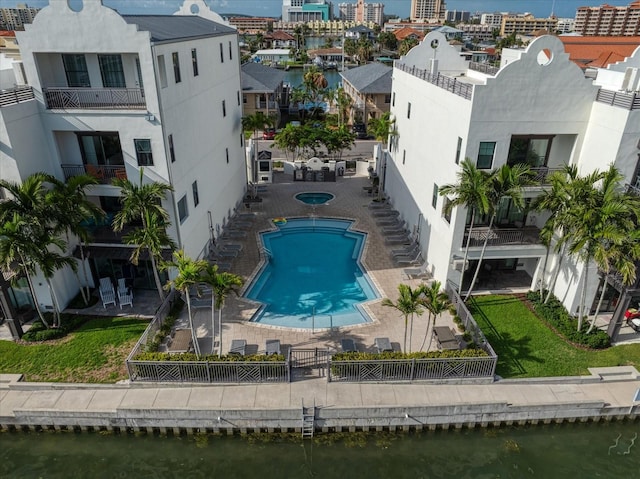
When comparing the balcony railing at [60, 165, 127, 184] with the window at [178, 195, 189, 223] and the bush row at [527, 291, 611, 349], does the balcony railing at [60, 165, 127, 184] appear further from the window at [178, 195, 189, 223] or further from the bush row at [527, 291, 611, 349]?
the bush row at [527, 291, 611, 349]

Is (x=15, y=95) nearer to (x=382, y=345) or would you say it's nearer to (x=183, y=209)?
(x=183, y=209)

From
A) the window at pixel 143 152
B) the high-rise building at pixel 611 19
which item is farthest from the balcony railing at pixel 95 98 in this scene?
the high-rise building at pixel 611 19

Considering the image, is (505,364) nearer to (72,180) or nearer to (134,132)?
(134,132)

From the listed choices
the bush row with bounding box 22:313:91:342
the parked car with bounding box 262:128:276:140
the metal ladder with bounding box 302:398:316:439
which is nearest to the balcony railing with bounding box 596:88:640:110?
the metal ladder with bounding box 302:398:316:439

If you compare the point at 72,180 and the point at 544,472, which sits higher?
the point at 72,180

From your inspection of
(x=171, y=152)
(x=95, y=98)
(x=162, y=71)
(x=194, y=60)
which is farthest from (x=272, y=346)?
(x=194, y=60)

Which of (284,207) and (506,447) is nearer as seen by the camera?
(506,447)


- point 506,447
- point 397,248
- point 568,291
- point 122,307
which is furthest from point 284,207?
point 506,447
